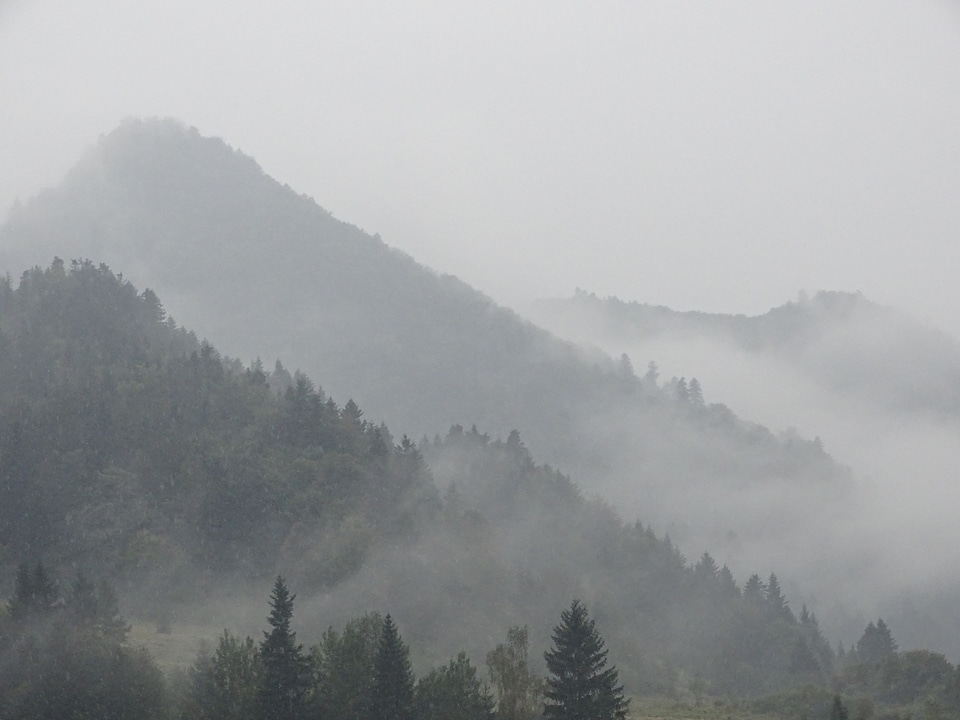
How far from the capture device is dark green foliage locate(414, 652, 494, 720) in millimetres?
63250

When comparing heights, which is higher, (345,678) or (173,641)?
(173,641)

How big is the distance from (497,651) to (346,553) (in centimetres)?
4541

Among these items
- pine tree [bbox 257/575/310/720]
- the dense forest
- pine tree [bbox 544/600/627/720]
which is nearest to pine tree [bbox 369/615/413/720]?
pine tree [bbox 257/575/310/720]

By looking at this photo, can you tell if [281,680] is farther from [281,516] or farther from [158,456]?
[158,456]

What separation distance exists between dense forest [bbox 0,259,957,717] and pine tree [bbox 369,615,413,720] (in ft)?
→ 84.8

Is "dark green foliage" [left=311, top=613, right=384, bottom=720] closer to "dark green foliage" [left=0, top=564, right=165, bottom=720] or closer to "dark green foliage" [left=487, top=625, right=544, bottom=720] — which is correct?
"dark green foliage" [left=487, top=625, right=544, bottom=720]

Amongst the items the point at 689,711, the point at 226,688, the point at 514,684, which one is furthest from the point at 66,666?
the point at 689,711

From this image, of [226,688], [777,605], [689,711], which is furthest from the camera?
[777,605]

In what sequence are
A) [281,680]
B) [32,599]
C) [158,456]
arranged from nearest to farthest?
[281,680]
[32,599]
[158,456]

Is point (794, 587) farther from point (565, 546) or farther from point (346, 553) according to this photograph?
point (346, 553)

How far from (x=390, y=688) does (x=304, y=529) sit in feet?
165

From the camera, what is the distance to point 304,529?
109m

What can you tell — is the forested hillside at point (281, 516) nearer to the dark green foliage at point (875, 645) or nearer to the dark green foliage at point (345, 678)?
the dark green foliage at point (875, 645)

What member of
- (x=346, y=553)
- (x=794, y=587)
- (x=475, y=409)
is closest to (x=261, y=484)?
(x=346, y=553)
